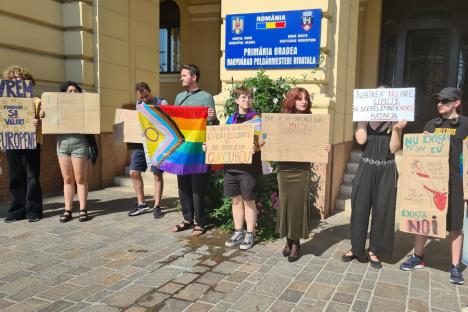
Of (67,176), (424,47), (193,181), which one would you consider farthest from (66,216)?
(424,47)

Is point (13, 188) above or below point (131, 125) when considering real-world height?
below

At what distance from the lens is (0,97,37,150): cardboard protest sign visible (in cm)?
539

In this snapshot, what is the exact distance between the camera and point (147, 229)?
5383mm

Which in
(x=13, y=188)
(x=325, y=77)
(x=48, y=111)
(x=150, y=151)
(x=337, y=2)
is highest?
(x=337, y=2)

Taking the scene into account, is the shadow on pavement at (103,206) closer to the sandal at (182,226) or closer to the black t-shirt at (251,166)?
the sandal at (182,226)

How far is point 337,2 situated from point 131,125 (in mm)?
3401

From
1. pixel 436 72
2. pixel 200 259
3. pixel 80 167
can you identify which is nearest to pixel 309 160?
pixel 200 259

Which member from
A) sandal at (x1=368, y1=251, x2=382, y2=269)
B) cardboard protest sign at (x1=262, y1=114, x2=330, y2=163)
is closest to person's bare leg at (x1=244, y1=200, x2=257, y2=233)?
cardboard protest sign at (x1=262, y1=114, x2=330, y2=163)

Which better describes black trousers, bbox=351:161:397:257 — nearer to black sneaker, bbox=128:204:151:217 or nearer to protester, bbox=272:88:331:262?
protester, bbox=272:88:331:262

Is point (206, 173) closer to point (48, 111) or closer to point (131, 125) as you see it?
point (131, 125)

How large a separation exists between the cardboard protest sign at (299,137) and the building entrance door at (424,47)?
565 cm

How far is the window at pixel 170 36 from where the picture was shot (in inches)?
478

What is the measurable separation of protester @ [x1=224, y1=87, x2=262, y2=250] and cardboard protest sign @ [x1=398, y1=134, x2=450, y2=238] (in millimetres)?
1555

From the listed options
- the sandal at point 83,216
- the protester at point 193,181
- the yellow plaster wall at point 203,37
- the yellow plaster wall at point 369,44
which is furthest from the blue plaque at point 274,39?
the yellow plaster wall at point 203,37
